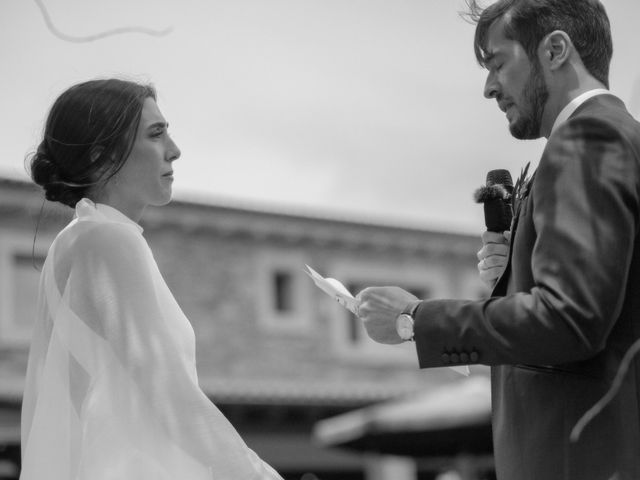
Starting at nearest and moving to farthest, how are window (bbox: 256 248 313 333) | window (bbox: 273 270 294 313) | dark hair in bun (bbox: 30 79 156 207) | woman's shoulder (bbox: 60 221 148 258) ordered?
1. woman's shoulder (bbox: 60 221 148 258)
2. dark hair in bun (bbox: 30 79 156 207)
3. window (bbox: 256 248 313 333)
4. window (bbox: 273 270 294 313)

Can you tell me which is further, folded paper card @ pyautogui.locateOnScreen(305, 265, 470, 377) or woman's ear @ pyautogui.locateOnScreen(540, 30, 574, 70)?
folded paper card @ pyautogui.locateOnScreen(305, 265, 470, 377)

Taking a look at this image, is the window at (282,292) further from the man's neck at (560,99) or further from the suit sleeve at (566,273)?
the suit sleeve at (566,273)

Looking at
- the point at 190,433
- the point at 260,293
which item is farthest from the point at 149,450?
the point at 260,293

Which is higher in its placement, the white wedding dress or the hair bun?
the hair bun

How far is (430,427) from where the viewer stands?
13367 mm

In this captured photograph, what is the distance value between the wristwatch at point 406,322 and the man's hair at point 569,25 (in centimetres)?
58

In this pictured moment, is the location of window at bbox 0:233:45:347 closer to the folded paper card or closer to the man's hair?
the folded paper card

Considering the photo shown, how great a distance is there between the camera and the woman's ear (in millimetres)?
2404

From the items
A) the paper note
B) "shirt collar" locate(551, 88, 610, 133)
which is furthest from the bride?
"shirt collar" locate(551, 88, 610, 133)

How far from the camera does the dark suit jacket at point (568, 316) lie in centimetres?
211

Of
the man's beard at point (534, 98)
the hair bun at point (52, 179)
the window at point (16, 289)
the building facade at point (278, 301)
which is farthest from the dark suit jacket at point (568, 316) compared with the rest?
the window at point (16, 289)

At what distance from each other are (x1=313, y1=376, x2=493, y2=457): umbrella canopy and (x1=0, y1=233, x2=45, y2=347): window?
7513 mm

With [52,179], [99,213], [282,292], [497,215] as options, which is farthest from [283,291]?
[497,215]

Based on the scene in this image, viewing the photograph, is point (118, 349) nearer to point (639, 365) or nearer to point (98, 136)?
point (98, 136)
